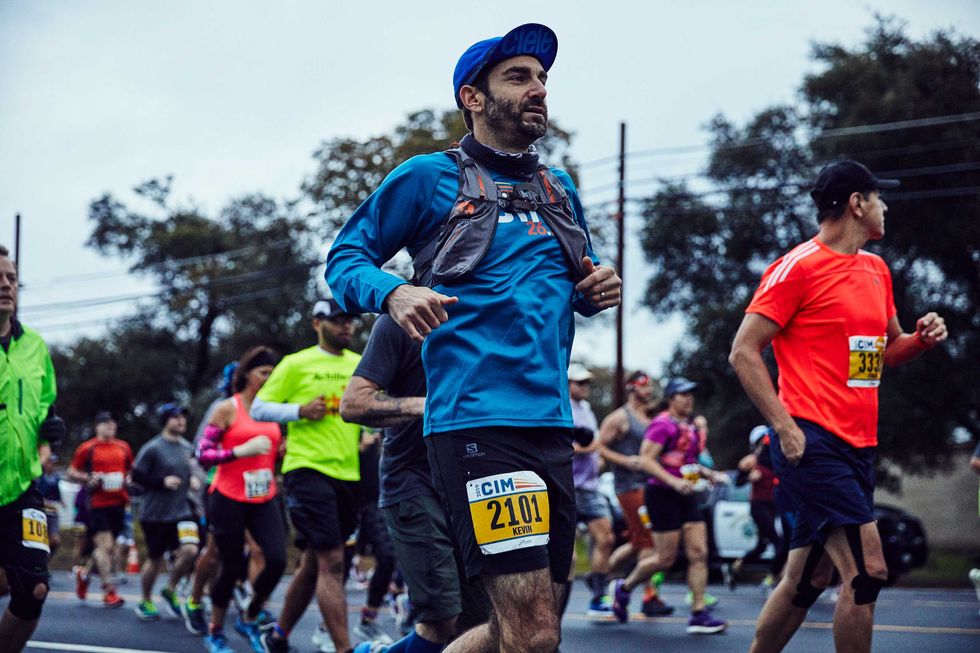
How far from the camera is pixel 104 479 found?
593 inches

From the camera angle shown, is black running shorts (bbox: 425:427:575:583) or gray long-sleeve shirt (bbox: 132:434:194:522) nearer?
black running shorts (bbox: 425:427:575:583)

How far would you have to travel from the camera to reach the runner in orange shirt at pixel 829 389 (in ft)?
16.5

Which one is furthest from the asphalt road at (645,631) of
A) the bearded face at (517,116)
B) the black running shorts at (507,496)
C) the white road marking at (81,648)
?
the bearded face at (517,116)

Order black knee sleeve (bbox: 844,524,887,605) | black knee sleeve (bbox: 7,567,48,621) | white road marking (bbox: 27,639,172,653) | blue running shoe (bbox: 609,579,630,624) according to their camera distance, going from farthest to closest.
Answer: blue running shoe (bbox: 609,579,630,624) → white road marking (bbox: 27,639,172,653) → black knee sleeve (bbox: 7,567,48,621) → black knee sleeve (bbox: 844,524,887,605)

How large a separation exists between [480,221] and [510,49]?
0.57m

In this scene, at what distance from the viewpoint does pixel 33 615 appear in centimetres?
557

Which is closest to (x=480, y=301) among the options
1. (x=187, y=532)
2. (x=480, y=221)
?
(x=480, y=221)

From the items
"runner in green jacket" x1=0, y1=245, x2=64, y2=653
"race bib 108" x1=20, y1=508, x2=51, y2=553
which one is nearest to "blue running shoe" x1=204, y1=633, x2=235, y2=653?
"runner in green jacket" x1=0, y1=245, x2=64, y2=653

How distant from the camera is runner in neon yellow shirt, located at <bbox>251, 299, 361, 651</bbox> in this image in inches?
285

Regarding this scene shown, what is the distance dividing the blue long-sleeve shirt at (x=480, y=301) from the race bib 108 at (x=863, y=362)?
1.80m

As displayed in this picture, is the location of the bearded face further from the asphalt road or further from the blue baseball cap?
the asphalt road

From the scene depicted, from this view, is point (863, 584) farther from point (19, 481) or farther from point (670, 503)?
point (670, 503)

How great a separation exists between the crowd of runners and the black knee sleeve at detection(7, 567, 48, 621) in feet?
0.04

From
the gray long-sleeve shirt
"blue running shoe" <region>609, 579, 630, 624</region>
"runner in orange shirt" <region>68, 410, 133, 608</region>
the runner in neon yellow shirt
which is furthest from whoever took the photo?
"runner in orange shirt" <region>68, 410, 133, 608</region>
